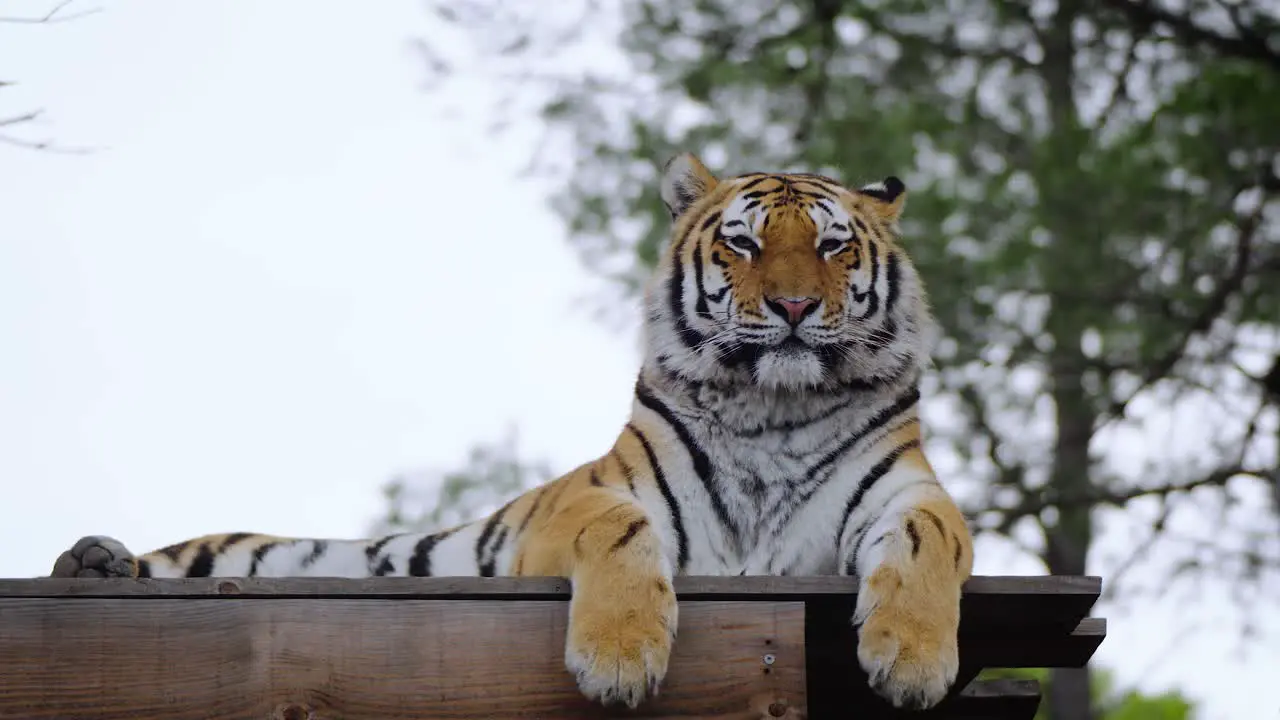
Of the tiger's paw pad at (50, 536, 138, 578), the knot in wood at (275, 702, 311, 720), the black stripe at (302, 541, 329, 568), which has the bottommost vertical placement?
the knot in wood at (275, 702, 311, 720)

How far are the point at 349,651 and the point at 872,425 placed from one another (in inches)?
52.1

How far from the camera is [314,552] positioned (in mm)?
4270

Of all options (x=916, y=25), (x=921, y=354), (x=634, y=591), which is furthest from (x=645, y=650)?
(x=916, y=25)

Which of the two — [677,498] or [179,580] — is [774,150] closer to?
[677,498]

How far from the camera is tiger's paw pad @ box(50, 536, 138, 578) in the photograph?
321cm

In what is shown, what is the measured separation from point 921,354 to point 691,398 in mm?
566

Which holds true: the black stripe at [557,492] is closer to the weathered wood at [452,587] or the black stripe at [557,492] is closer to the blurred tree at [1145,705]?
the weathered wood at [452,587]

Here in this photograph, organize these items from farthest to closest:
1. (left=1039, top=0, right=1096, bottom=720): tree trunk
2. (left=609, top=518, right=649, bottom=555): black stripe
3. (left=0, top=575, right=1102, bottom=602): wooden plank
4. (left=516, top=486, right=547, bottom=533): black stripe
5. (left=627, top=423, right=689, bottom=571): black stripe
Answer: (left=1039, top=0, right=1096, bottom=720): tree trunk → (left=516, top=486, right=547, bottom=533): black stripe → (left=627, top=423, right=689, bottom=571): black stripe → (left=609, top=518, right=649, bottom=555): black stripe → (left=0, top=575, right=1102, bottom=602): wooden plank

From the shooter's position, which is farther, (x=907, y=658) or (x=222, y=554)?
(x=222, y=554)

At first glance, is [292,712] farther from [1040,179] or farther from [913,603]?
[1040,179]

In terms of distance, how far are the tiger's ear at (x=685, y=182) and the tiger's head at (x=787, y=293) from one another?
0.05 metres

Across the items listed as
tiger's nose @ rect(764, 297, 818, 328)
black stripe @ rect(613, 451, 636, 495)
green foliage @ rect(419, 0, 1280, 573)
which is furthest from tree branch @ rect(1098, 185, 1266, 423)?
black stripe @ rect(613, 451, 636, 495)

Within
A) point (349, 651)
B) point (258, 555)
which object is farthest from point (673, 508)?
point (258, 555)

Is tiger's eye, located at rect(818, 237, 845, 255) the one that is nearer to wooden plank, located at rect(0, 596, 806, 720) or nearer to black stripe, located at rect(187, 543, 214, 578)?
wooden plank, located at rect(0, 596, 806, 720)
